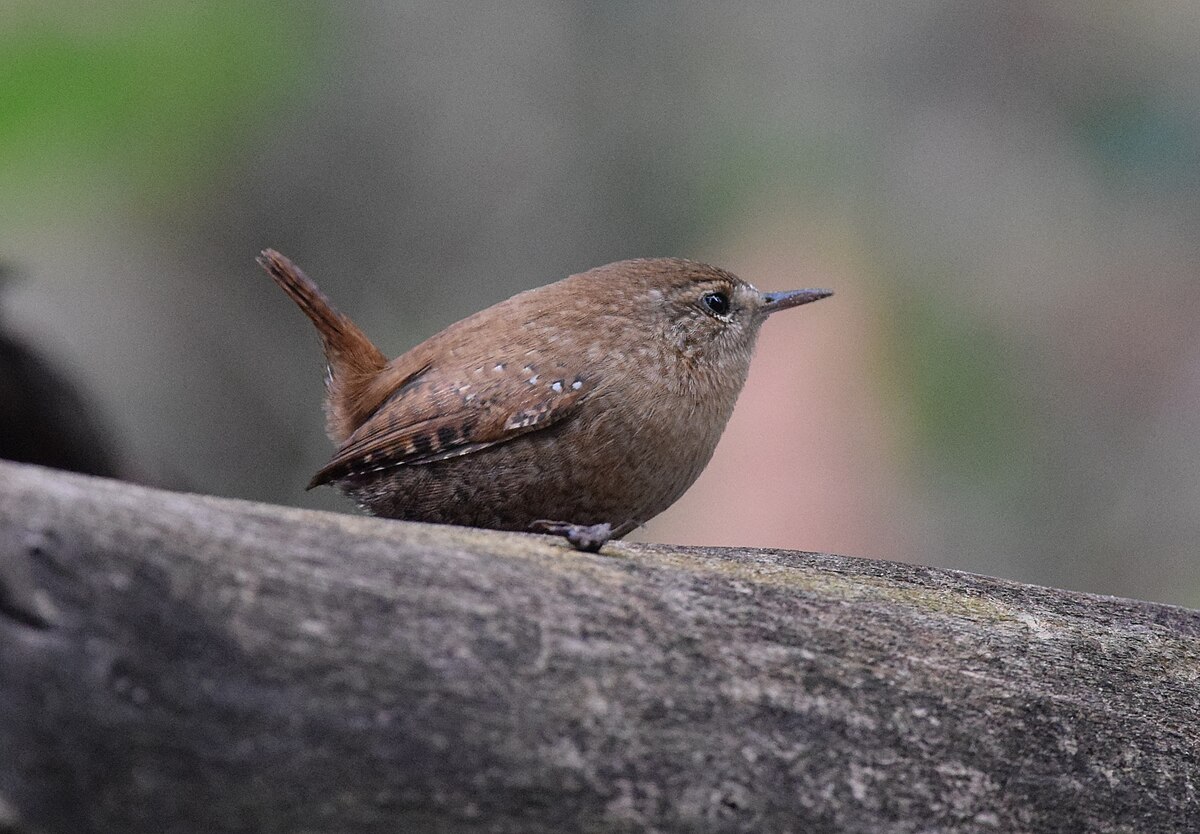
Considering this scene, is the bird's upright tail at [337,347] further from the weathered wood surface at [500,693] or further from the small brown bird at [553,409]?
the weathered wood surface at [500,693]

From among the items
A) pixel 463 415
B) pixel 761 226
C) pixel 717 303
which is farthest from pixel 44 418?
pixel 761 226

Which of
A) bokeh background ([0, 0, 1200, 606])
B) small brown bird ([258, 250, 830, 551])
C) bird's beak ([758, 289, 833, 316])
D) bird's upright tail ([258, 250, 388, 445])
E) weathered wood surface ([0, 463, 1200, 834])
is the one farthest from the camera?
bokeh background ([0, 0, 1200, 606])

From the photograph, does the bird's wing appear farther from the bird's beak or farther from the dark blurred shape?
the dark blurred shape

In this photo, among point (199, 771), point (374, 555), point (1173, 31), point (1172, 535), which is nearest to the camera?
point (199, 771)

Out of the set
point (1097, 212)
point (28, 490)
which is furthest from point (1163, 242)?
point (28, 490)

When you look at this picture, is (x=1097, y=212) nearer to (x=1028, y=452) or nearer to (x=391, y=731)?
(x=1028, y=452)

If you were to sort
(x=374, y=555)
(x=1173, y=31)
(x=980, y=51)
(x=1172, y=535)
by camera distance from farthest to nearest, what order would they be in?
(x=980, y=51) < (x=1173, y=31) < (x=1172, y=535) < (x=374, y=555)

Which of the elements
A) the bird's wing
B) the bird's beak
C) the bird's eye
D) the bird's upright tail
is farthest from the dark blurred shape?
the bird's beak
